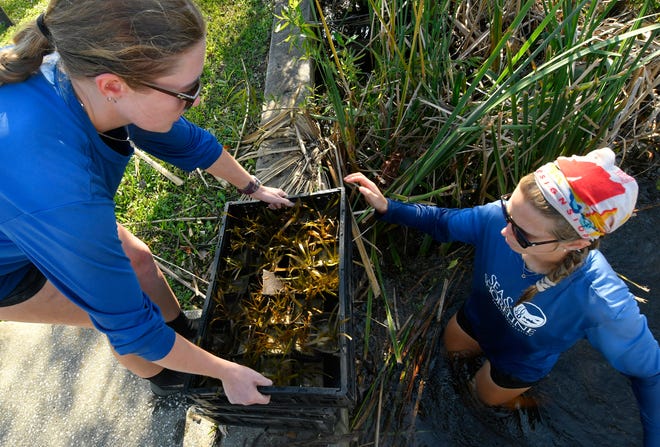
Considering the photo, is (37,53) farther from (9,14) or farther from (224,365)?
(9,14)

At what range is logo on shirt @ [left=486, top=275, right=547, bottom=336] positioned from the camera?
1608 mm

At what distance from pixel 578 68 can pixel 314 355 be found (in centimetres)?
199

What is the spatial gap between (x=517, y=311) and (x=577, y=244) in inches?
16.4

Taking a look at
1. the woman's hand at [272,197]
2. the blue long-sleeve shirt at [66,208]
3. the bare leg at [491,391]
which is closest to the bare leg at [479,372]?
the bare leg at [491,391]

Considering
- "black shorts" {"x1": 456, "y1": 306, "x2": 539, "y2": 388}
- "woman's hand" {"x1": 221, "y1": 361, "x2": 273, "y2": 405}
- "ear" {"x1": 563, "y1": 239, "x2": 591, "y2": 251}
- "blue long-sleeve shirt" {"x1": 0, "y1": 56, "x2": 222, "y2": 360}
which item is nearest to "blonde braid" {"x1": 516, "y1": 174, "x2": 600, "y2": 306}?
"ear" {"x1": 563, "y1": 239, "x2": 591, "y2": 251}

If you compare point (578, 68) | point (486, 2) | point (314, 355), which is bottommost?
point (314, 355)

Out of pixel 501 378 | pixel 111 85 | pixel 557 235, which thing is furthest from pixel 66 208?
pixel 501 378

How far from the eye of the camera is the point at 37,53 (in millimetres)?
1121

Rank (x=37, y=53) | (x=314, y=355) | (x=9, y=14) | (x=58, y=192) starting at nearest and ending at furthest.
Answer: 1. (x=58, y=192)
2. (x=37, y=53)
3. (x=314, y=355)
4. (x=9, y=14)

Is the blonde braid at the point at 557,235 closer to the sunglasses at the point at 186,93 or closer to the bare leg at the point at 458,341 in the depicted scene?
the bare leg at the point at 458,341

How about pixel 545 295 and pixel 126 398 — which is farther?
pixel 126 398

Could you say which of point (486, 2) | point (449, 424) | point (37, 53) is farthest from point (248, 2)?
point (449, 424)

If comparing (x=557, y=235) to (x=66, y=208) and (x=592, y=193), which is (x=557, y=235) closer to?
(x=592, y=193)

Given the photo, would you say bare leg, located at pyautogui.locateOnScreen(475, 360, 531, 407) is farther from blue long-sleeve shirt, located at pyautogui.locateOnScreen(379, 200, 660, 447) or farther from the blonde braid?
the blonde braid
